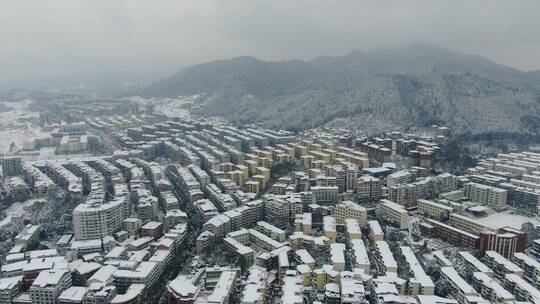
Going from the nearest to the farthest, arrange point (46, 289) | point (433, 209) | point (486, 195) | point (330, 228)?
point (46, 289) → point (330, 228) → point (433, 209) → point (486, 195)

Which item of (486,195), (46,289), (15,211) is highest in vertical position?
(486,195)

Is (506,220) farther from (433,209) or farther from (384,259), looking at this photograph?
(384,259)

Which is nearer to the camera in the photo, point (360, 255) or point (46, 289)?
point (46, 289)

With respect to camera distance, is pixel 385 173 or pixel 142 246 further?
pixel 385 173

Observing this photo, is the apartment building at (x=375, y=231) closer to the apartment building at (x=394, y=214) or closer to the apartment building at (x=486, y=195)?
the apartment building at (x=394, y=214)

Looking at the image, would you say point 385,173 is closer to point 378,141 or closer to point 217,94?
point 378,141

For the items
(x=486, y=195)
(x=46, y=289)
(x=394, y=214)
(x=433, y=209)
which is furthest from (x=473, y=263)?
(x=46, y=289)

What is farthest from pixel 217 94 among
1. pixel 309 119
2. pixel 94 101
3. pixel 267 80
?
pixel 309 119

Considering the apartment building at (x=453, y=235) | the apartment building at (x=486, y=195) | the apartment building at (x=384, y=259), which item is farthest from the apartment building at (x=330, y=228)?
the apartment building at (x=486, y=195)
